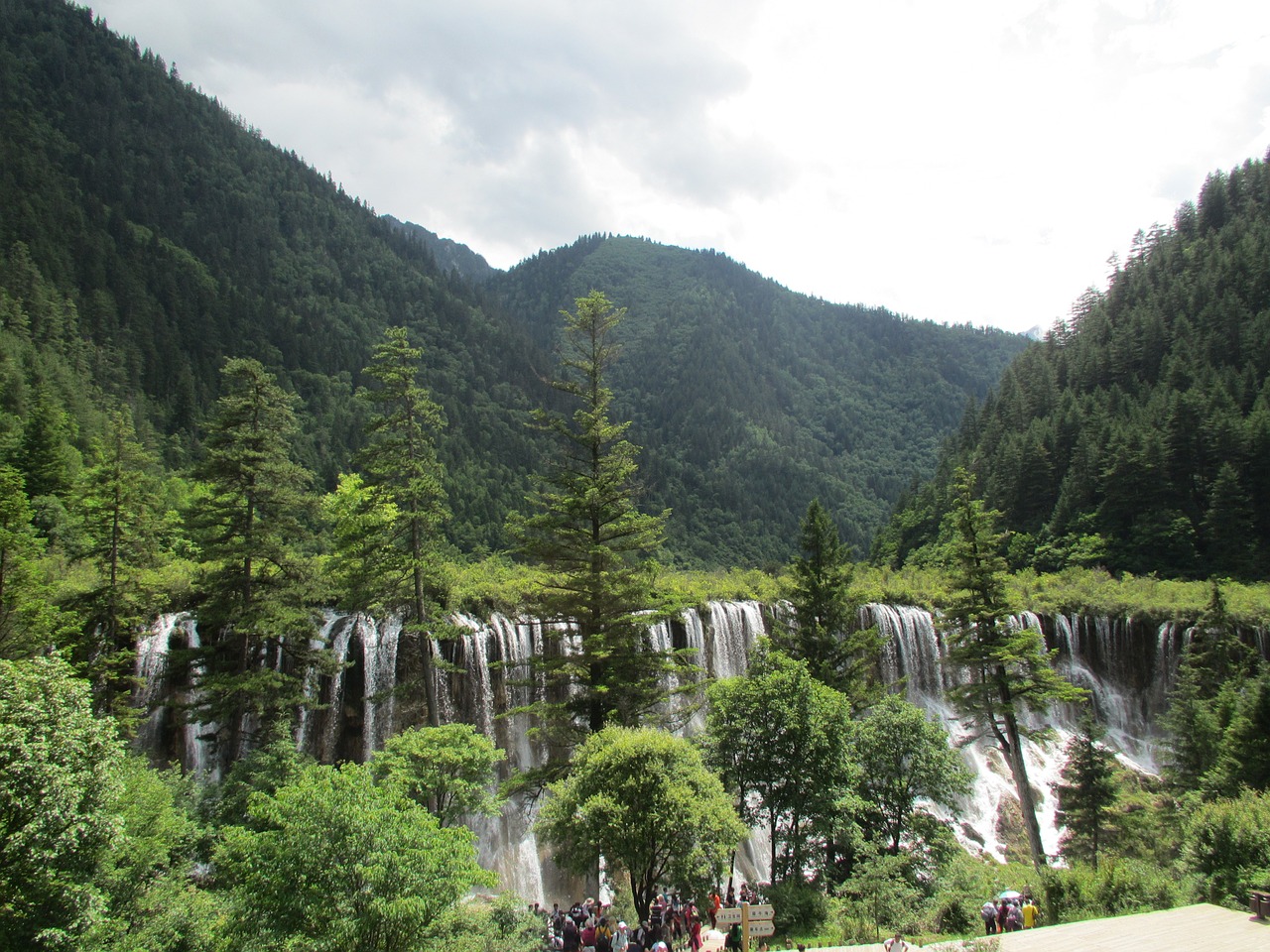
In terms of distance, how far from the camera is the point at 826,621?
25859mm

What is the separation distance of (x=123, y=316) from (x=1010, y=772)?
397 ft

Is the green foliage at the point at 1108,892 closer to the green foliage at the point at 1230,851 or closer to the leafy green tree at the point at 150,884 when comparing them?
the green foliage at the point at 1230,851

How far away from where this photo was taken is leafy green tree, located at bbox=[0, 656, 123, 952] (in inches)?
500

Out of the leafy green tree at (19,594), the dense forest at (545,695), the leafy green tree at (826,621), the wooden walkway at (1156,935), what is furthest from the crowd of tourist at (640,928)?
the leafy green tree at (19,594)

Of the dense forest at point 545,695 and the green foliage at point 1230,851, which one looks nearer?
the dense forest at point 545,695

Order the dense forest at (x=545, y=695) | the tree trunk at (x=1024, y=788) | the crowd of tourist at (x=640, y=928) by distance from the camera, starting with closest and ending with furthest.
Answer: the dense forest at (x=545, y=695)
the crowd of tourist at (x=640, y=928)
the tree trunk at (x=1024, y=788)

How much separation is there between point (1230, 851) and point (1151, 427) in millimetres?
58603

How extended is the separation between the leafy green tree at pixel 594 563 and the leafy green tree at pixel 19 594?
44.7 ft

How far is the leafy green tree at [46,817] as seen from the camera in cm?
1269

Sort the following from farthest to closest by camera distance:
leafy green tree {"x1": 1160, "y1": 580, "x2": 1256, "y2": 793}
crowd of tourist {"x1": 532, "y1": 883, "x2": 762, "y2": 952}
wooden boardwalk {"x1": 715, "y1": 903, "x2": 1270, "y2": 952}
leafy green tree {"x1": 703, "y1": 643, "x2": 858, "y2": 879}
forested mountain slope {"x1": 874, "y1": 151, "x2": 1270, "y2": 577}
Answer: forested mountain slope {"x1": 874, "y1": 151, "x2": 1270, "y2": 577} → leafy green tree {"x1": 1160, "y1": 580, "x2": 1256, "y2": 793} → leafy green tree {"x1": 703, "y1": 643, "x2": 858, "y2": 879} → crowd of tourist {"x1": 532, "y1": 883, "x2": 762, "y2": 952} → wooden boardwalk {"x1": 715, "y1": 903, "x2": 1270, "y2": 952}

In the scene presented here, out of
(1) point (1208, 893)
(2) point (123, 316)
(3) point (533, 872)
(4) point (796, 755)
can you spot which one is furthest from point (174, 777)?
(2) point (123, 316)

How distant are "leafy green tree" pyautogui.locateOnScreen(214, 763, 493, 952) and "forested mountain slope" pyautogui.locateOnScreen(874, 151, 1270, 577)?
57817 millimetres

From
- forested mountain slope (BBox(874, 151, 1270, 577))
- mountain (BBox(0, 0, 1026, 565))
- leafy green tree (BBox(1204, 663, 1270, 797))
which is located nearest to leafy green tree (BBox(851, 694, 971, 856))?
leafy green tree (BBox(1204, 663, 1270, 797))

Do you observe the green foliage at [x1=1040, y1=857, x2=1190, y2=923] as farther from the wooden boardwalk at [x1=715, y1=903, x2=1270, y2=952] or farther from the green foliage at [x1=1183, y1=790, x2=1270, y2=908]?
the wooden boardwalk at [x1=715, y1=903, x2=1270, y2=952]
